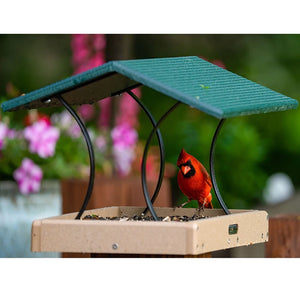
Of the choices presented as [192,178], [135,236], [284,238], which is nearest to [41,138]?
[284,238]

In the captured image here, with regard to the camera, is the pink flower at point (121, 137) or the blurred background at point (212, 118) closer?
the pink flower at point (121, 137)

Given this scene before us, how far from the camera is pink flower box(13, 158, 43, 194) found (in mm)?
5363

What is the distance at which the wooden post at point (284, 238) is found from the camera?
4.59 metres

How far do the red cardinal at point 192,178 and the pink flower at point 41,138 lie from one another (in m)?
2.26

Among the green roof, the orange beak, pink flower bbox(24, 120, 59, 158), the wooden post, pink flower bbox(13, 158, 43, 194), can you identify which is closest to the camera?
the green roof

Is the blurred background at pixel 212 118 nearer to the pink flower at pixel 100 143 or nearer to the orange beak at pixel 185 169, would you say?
the pink flower at pixel 100 143

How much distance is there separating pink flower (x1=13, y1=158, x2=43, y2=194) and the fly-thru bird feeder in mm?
2130

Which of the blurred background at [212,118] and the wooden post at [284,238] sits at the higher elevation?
the blurred background at [212,118]

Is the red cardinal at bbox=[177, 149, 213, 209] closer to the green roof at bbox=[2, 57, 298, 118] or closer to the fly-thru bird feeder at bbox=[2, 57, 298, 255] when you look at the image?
the fly-thru bird feeder at bbox=[2, 57, 298, 255]

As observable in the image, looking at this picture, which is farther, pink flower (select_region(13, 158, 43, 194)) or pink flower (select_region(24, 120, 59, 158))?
pink flower (select_region(24, 120, 59, 158))

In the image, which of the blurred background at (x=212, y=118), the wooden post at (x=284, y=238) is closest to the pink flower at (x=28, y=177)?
the blurred background at (x=212, y=118)

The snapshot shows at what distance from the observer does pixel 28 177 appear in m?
5.39

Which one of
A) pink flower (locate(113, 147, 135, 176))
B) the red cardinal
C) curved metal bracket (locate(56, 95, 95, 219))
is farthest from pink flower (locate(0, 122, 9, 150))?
curved metal bracket (locate(56, 95, 95, 219))

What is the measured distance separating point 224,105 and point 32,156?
303cm
